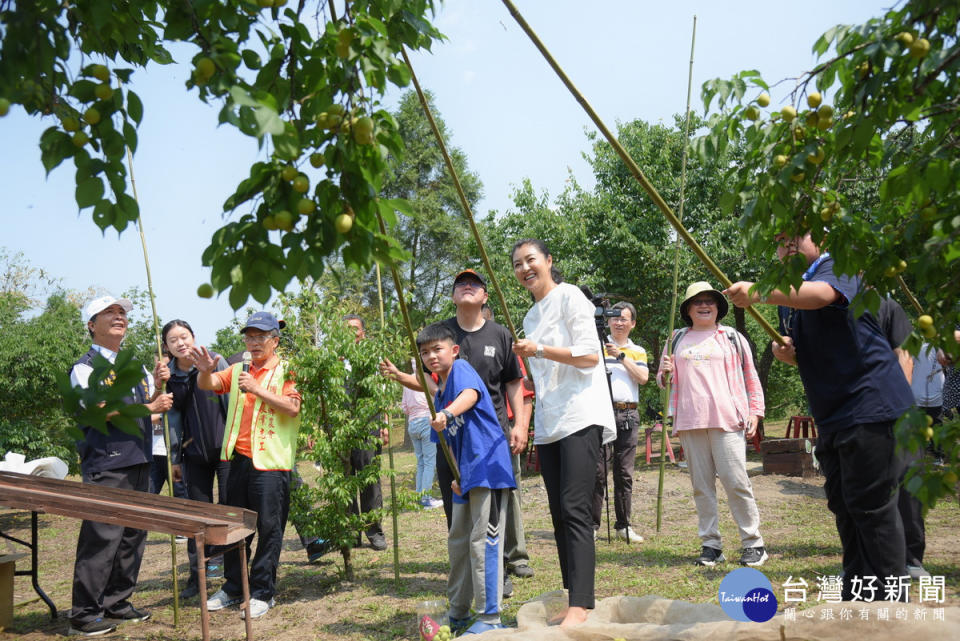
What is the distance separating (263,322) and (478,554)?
7.23 feet

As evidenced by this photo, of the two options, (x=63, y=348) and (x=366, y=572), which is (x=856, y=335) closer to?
(x=366, y=572)

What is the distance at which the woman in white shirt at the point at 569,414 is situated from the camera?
365cm

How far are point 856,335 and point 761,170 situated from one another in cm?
140

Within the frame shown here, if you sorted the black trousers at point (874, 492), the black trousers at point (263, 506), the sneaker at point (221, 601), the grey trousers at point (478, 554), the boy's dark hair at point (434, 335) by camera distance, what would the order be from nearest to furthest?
the black trousers at point (874, 492) → the grey trousers at point (478, 554) → the boy's dark hair at point (434, 335) → the black trousers at point (263, 506) → the sneaker at point (221, 601)

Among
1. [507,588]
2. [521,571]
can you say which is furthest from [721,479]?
[507,588]

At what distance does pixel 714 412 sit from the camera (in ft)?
17.3

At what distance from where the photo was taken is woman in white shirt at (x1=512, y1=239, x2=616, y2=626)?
3.65 metres

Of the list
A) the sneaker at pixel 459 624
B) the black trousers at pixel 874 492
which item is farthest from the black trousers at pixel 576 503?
the black trousers at pixel 874 492

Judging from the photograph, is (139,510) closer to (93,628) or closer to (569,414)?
(93,628)

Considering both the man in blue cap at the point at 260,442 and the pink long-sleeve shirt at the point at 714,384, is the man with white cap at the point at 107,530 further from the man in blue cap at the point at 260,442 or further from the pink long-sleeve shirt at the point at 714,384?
the pink long-sleeve shirt at the point at 714,384

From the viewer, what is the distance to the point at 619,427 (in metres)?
6.57

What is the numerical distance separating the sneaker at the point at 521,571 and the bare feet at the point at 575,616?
5.36ft

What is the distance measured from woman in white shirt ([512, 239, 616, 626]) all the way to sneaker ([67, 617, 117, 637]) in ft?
9.45

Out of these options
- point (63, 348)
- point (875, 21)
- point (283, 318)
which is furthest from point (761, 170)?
point (63, 348)
